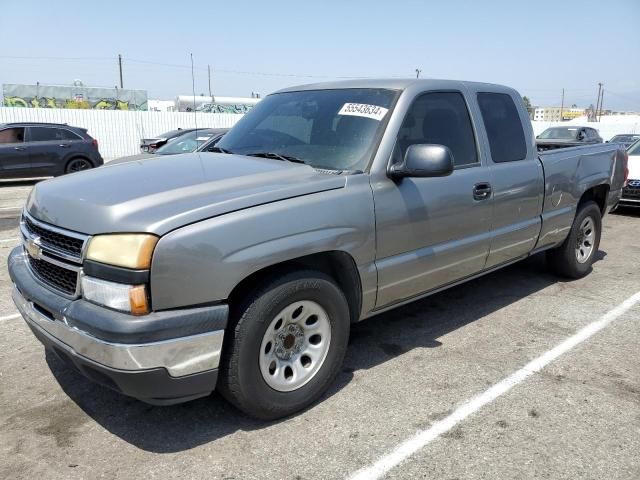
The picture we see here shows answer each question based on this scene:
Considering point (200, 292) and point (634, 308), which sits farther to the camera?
point (634, 308)

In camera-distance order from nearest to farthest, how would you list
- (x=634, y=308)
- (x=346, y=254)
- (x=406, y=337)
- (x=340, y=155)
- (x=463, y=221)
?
(x=346, y=254)
(x=340, y=155)
(x=463, y=221)
(x=406, y=337)
(x=634, y=308)

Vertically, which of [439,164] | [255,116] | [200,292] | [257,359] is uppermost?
[255,116]

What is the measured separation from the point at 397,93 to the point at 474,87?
3.18 feet

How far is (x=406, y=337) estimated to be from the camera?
4.19 meters

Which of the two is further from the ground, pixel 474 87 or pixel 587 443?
pixel 474 87

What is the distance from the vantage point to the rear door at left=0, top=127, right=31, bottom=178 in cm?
1341

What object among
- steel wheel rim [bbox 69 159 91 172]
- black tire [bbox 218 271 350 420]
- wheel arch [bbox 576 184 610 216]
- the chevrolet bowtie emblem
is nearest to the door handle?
black tire [bbox 218 271 350 420]

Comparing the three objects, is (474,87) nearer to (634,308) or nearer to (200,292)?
(634,308)

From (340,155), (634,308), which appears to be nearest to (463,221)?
(340,155)

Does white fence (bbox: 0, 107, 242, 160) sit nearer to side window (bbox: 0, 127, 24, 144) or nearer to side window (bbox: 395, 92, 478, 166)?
side window (bbox: 0, 127, 24, 144)

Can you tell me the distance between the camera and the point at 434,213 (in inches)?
141

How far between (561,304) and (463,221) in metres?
1.80

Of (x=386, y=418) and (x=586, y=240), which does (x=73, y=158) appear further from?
(x=386, y=418)

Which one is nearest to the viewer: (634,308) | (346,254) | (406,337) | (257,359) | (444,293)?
(257,359)
